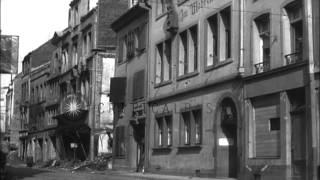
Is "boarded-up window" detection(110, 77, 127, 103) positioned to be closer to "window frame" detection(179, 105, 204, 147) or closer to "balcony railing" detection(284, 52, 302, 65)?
"window frame" detection(179, 105, 204, 147)

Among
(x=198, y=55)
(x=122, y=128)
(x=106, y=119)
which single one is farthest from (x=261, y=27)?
(x=106, y=119)

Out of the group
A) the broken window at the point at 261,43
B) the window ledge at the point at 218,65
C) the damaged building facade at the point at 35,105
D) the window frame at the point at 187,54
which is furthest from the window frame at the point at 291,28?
the damaged building facade at the point at 35,105

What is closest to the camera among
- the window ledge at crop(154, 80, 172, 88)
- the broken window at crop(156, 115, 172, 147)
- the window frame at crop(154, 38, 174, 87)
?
the broken window at crop(156, 115, 172, 147)

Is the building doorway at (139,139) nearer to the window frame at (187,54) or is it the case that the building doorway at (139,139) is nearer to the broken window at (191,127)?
the broken window at (191,127)

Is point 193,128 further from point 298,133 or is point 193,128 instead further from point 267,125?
point 298,133

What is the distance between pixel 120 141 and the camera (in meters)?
46.2

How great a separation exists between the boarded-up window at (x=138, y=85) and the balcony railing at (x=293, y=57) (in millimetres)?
17667

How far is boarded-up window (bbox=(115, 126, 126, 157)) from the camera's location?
4569 cm

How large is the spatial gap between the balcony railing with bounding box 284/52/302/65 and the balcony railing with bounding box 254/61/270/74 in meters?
1.34

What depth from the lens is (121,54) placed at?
47.6 metres

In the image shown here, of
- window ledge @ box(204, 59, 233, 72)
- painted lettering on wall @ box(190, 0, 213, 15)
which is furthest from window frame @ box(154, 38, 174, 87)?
window ledge @ box(204, 59, 233, 72)

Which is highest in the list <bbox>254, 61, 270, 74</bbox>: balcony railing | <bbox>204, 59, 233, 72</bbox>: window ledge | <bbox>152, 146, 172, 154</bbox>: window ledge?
<bbox>204, 59, 233, 72</bbox>: window ledge

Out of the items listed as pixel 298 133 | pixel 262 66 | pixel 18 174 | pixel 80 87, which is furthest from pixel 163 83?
pixel 80 87

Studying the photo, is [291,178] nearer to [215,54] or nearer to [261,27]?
[261,27]
